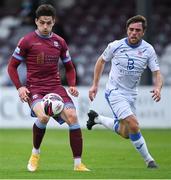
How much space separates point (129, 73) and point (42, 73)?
4.69 feet

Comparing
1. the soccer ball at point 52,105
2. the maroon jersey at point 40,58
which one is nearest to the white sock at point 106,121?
the maroon jersey at point 40,58

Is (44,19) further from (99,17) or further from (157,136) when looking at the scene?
(99,17)

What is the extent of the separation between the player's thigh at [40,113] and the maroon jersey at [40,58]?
0.28 m

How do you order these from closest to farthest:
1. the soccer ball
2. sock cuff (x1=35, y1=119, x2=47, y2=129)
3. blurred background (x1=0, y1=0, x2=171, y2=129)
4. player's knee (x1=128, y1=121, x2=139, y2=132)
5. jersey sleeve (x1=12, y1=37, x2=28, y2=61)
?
the soccer ball, jersey sleeve (x1=12, y1=37, x2=28, y2=61), sock cuff (x1=35, y1=119, x2=47, y2=129), player's knee (x1=128, y1=121, x2=139, y2=132), blurred background (x1=0, y1=0, x2=171, y2=129)

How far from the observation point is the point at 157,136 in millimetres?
20031

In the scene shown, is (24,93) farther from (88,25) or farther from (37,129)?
(88,25)

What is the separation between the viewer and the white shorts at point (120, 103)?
42.1 ft

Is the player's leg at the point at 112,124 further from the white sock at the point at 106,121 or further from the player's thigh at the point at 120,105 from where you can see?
the player's thigh at the point at 120,105

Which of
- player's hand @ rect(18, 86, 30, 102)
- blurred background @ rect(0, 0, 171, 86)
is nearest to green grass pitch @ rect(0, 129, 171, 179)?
player's hand @ rect(18, 86, 30, 102)

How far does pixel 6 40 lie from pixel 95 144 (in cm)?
1127

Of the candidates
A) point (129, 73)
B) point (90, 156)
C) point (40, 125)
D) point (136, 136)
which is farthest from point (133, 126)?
point (90, 156)

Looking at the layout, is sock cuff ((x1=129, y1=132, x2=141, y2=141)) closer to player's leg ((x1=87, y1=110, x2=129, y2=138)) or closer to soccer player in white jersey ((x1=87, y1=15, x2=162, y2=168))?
soccer player in white jersey ((x1=87, y1=15, x2=162, y2=168))

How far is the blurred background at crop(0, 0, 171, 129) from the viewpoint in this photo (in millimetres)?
Answer: 27548

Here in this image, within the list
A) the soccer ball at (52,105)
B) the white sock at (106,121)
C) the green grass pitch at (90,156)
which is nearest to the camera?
the green grass pitch at (90,156)
